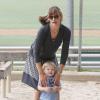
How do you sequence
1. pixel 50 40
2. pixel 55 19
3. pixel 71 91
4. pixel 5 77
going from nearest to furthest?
1. pixel 55 19
2. pixel 50 40
3. pixel 5 77
4. pixel 71 91

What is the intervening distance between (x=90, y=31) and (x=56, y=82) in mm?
16697

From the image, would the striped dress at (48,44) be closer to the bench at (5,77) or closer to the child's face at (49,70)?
the child's face at (49,70)

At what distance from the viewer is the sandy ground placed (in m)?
6.87

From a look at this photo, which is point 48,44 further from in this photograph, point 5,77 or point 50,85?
point 5,77

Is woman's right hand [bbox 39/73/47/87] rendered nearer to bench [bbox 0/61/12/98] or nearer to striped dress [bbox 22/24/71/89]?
striped dress [bbox 22/24/71/89]

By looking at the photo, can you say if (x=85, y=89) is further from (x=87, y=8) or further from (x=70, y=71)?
(x=87, y=8)

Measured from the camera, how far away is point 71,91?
7.34m

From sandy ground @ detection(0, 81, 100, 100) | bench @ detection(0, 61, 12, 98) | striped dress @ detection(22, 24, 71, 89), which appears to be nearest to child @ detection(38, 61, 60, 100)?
striped dress @ detection(22, 24, 71, 89)

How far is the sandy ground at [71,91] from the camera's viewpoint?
6.87 m

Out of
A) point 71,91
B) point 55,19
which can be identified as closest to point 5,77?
point 71,91

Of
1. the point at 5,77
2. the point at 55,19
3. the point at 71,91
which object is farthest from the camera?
the point at 71,91

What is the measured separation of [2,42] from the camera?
17750 mm

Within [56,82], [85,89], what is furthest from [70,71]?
[56,82]

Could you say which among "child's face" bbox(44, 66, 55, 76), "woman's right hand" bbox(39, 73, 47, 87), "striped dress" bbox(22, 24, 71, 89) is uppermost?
"striped dress" bbox(22, 24, 71, 89)
